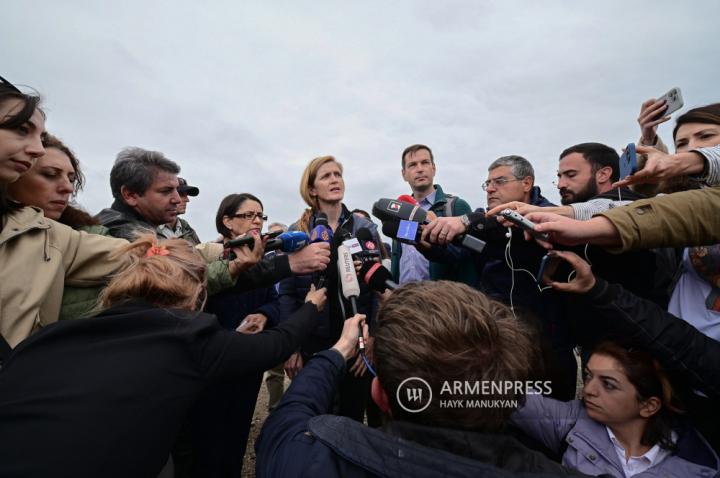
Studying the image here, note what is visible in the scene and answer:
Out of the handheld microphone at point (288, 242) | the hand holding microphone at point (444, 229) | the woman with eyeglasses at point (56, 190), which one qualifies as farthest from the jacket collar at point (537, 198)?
the woman with eyeglasses at point (56, 190)

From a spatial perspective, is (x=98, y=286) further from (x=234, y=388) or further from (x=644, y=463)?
(x=644, y=463)

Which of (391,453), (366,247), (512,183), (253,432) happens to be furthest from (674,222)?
(253,432)

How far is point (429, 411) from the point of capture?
0.96 m

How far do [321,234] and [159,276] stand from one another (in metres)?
1.39

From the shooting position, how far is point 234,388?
2520 millimetres

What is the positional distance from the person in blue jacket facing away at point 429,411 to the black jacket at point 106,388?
1.36 ft

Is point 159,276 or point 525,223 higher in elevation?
point 525,223

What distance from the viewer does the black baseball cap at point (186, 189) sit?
283 centimetres

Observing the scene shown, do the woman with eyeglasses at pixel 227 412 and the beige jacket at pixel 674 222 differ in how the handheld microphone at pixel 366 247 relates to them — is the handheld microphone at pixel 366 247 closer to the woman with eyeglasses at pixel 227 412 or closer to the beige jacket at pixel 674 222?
the woman with eyeglasses at pixel 227 412

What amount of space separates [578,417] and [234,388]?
2.12 metres

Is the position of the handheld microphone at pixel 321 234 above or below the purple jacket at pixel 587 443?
above

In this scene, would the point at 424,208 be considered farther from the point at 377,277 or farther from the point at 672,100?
the point at 672,100

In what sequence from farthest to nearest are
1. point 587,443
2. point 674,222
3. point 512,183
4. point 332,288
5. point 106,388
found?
point 512,183 → point 332,288 → point 587,443 → point 674,222 → point 106,388

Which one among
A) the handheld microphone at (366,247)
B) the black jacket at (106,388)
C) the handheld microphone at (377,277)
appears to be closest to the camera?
the black jacket at (106,388)
